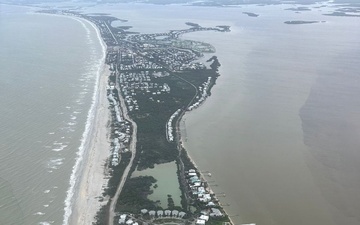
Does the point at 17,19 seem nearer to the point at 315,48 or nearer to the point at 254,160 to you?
the point at 315,48

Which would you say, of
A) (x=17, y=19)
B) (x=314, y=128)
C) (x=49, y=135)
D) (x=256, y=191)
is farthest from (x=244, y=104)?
(x=17, y=19)

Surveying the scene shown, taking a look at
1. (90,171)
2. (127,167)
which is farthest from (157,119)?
(90,171)

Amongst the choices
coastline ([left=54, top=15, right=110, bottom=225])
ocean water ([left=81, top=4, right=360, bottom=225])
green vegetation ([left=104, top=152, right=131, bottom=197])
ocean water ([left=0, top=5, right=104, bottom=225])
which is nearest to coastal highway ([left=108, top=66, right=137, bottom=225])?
green vegetation ([left=104, top=152, right=131, bottom=197])

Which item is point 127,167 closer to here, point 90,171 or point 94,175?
point 94,175

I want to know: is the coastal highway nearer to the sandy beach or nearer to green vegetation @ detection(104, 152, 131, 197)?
green vegetation @ detection(104, 152, 131, 197)

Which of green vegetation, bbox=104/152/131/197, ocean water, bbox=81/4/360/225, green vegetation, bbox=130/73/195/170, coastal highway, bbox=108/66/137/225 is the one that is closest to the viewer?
coastal highway, bbox=108/66/137/225
